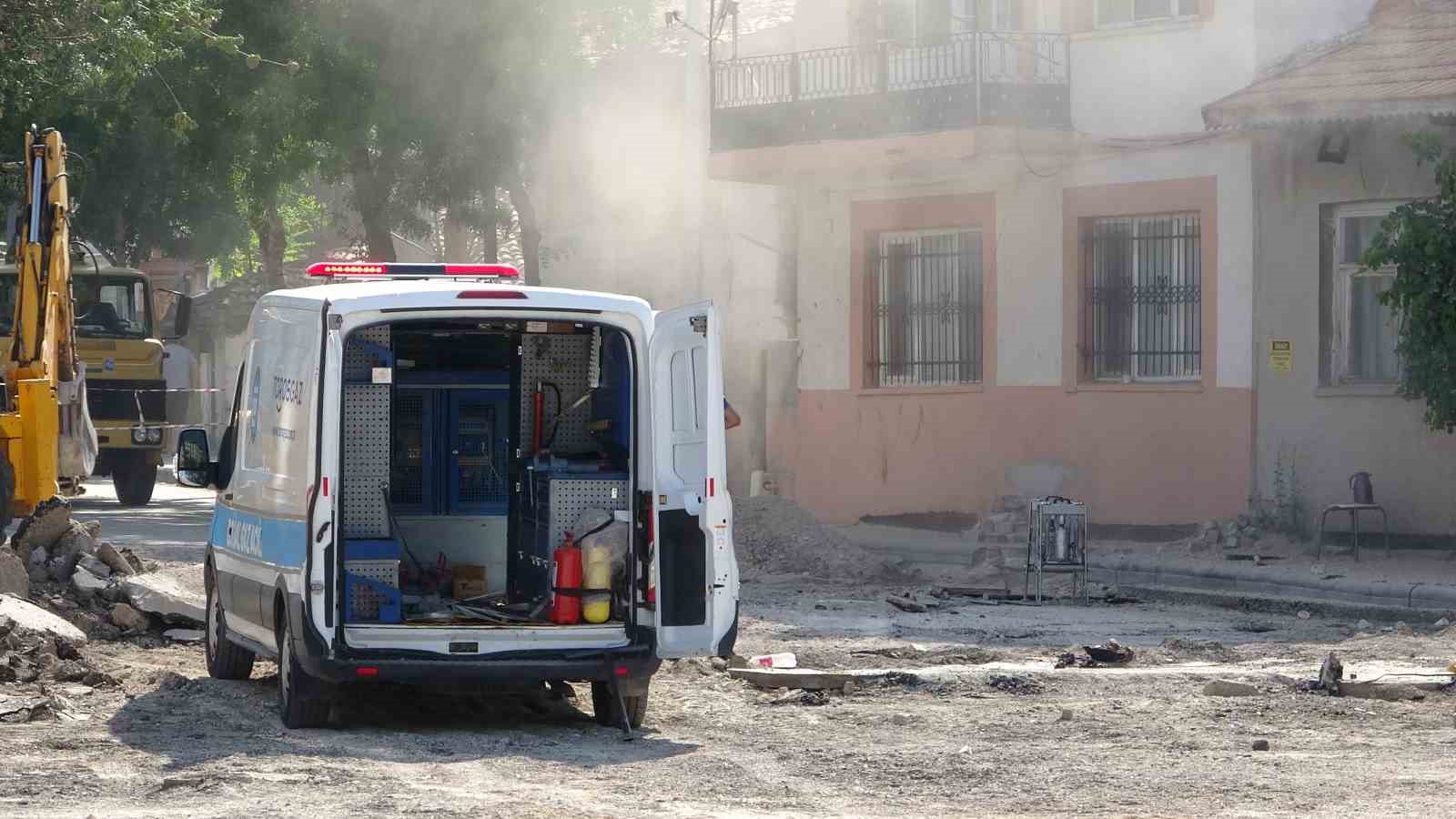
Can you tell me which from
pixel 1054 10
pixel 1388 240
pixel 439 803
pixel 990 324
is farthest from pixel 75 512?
pixel 439 803

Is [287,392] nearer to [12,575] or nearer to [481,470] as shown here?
[481,470]

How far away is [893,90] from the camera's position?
74.9 ft

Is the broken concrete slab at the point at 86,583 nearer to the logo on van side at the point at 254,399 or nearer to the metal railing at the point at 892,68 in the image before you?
the logo on van side at the point at 254,399

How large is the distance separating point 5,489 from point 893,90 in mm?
11003

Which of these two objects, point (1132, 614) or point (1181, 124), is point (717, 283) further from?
point (1132, 614)

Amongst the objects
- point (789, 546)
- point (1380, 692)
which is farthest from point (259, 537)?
point (789, 546)

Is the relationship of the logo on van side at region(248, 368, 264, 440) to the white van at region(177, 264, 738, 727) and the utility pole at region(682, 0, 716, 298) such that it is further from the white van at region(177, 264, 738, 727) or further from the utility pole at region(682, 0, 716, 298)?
the utility pole at region(682, 0, 716, 298)

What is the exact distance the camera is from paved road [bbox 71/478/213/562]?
19000 millimetres

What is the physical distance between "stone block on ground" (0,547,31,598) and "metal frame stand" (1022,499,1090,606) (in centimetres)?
772

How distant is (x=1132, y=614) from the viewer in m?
16.1

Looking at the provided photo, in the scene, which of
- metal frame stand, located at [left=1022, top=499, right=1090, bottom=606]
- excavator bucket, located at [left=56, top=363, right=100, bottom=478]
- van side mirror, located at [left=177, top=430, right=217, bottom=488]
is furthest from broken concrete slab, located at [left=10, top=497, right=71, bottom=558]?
metal frame stand, located at [left=1022, top=499, right=1090, bottom=606]

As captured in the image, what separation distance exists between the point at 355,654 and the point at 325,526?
583 millimetres

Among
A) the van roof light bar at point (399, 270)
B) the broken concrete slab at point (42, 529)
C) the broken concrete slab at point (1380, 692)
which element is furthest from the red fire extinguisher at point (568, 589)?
the broken concrete slab at point (42, 529)

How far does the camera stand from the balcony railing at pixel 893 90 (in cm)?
2200
